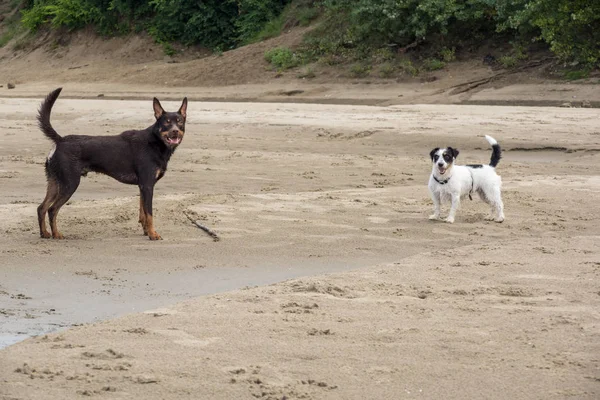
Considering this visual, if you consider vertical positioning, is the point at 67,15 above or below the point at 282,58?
above

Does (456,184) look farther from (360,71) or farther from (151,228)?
(360,71)

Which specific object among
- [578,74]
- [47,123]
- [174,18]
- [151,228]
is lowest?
[151,228]

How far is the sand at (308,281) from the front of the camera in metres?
5.59

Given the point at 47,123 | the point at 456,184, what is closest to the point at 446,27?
the point at 456,184

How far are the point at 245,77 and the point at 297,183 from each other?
1384 cm

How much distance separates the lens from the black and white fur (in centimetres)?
1039

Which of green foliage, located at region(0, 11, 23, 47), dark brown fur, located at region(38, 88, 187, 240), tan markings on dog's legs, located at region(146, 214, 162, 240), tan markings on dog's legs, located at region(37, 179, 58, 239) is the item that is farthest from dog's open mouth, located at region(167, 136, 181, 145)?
green foliage, located at region(0, 11, 23, 47)

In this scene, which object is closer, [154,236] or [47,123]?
[154,236]

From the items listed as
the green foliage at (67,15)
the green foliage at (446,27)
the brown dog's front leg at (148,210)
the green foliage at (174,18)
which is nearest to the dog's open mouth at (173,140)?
the brown dog's front leg at (148,210)

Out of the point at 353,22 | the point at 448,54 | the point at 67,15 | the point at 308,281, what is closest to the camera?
the point at 308,281

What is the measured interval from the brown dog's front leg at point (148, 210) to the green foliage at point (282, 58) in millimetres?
16793

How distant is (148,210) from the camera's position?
31.3 feet

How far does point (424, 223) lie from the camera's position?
1041 cm

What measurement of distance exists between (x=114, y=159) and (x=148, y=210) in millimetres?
613
